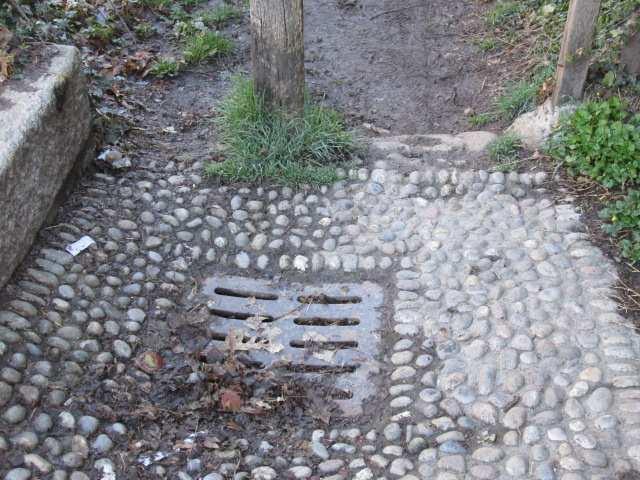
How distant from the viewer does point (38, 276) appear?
3.49 m

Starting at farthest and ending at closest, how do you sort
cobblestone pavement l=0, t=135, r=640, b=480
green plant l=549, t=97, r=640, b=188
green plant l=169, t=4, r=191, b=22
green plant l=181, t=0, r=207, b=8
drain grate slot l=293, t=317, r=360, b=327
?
green plant l=181, t=0, r=207, b=8, green plant l=169, t=4, r=191, b=22, green plant l=549, t=97, r=640, b=188, drain grate slot l=293, t=317, r=360, b=327, cobblestone pavement l=0, t=135, r=640, b=480

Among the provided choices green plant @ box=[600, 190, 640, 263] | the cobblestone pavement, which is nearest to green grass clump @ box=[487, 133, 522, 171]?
the cobblestone pavement

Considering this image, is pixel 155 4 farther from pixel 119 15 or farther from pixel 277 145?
pixel 277 145

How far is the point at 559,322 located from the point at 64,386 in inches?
90.2

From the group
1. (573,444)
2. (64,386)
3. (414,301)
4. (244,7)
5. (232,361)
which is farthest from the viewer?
(244,7)

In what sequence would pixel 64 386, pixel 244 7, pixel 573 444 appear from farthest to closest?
1. pixel 244 7
2. pixel 64 386
3. pixel 573 444

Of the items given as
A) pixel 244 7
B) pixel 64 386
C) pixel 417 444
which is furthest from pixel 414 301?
pixel 244 7

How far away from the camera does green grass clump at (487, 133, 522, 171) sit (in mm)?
4422

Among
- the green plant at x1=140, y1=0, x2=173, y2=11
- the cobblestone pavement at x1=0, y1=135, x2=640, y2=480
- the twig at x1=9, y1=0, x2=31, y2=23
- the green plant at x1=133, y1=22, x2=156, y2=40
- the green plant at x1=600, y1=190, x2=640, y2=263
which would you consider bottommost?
the cobblestone pavement at x1=0, y1=135, x2=640, y2=480

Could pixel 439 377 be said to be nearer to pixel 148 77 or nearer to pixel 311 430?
pixel 311 430

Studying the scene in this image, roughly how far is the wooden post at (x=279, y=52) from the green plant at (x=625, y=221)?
6.46ft

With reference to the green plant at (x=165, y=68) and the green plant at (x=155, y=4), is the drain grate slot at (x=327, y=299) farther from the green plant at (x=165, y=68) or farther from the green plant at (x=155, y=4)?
the green plant at (x=155, y=4)

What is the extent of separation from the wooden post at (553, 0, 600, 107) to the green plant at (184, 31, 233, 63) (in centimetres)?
262

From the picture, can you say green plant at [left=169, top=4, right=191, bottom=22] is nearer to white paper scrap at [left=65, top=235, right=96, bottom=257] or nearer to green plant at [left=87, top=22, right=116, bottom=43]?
green plant at [left=87, top=22, right=116, bottom=43]
